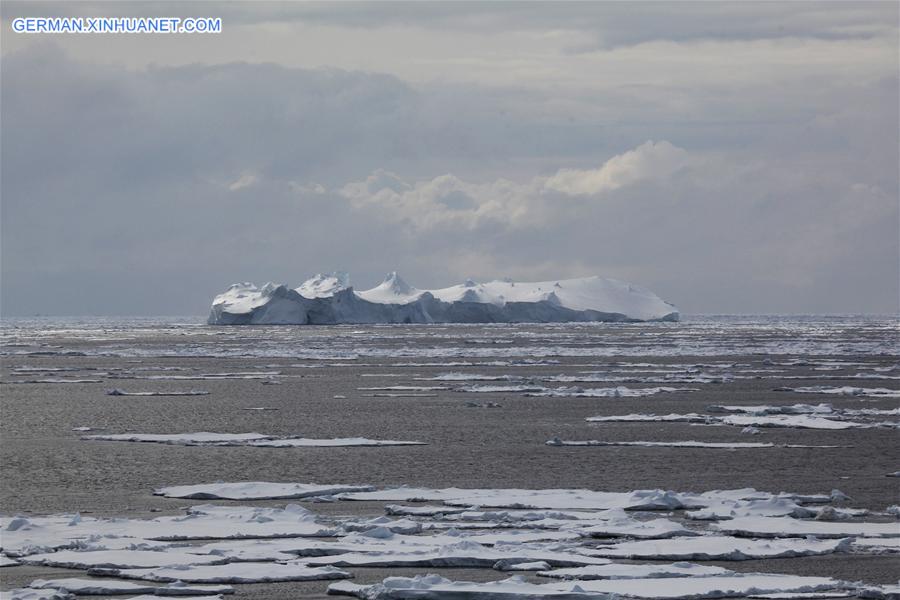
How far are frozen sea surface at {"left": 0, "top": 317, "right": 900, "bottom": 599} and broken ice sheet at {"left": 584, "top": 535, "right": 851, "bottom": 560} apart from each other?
23mm

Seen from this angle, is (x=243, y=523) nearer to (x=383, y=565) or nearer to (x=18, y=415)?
(x=383, y=565)

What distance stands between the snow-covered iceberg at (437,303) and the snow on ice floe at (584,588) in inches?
2580

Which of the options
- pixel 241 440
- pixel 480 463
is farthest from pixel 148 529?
pixel 241 440

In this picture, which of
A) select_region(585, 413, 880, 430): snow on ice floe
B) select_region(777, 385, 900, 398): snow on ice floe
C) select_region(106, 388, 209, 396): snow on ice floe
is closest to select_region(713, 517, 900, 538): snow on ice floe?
select_region(585, 413, 880, 430): snow on ice floe

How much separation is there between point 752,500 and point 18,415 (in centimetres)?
1244

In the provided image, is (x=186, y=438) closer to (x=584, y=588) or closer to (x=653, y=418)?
(x=653, y=418)

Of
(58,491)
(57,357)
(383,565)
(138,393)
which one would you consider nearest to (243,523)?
(383,565)

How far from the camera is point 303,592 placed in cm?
755

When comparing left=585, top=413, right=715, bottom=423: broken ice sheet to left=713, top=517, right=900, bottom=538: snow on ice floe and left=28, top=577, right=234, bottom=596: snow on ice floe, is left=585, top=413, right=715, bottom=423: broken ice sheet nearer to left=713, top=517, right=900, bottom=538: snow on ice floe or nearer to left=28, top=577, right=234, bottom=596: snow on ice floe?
left=713, top=517, right=900, bottom=538: snow on ice floe

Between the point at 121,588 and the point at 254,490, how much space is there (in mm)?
3671

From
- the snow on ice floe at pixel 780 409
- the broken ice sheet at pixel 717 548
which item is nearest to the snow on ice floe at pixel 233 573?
the broken ice sheet at pixel 717 548

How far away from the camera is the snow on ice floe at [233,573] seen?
25.3 feet

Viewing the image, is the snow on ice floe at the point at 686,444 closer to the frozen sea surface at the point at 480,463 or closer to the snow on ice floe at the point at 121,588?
the frozen sea surface at the point at 480,463

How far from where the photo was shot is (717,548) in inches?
339
